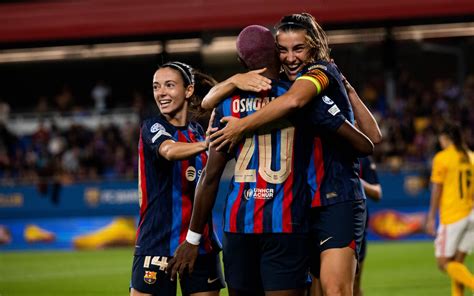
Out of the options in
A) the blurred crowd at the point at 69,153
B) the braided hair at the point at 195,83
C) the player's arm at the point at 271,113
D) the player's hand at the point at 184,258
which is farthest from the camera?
the blurred crowd at the point at 69,153

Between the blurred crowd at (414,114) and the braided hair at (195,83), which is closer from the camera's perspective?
the braided hair at (195,83)

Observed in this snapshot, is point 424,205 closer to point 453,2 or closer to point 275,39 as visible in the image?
point 453,2

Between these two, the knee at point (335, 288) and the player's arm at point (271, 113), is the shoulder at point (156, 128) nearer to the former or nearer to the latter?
the player's arm at point (271, 113)

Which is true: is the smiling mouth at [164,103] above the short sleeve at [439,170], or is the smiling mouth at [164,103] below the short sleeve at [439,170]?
above

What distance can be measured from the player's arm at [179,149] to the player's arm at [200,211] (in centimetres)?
20

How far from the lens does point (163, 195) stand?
4.96m

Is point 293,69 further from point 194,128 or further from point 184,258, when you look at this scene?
point 184,258

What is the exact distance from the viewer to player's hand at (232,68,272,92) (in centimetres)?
420

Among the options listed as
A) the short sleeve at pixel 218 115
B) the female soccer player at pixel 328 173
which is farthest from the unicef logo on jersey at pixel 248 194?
the short sleeve at pixel 218 115

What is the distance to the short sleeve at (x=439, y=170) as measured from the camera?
944 centimetres

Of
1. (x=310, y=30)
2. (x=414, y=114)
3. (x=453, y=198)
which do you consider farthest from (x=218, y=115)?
(x=414, y=114)

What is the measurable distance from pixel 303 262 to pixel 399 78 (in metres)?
23.2

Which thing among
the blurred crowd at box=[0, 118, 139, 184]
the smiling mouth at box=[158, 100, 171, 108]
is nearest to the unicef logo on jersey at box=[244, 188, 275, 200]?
the smiling mouth at box=[158, 100, 171, 108]

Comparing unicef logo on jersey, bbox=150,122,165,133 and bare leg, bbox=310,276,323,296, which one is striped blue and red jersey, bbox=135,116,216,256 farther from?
bare leg, bbox=310,276,323,296
